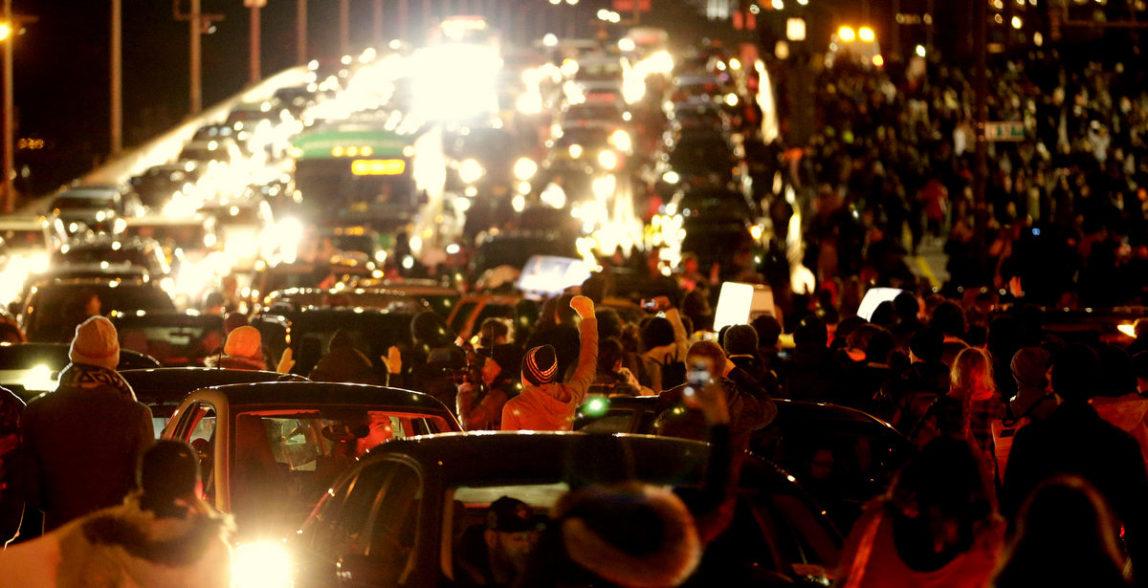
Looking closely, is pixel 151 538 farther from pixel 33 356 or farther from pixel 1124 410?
pixel 33 356

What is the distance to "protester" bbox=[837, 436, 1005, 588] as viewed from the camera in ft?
15.9

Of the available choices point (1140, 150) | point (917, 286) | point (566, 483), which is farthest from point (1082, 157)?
point (566, 483)

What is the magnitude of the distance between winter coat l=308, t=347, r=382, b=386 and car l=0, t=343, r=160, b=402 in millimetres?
2443

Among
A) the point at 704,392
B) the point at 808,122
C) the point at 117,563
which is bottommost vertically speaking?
the point at 117,563

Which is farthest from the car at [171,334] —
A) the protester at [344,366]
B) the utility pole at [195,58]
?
the utility pole at [195,58]

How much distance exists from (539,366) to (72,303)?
1020 centimetres

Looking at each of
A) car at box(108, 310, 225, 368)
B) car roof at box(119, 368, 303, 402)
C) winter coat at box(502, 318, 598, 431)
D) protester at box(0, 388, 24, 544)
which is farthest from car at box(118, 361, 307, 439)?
car at box(108, 310, 225, 368)

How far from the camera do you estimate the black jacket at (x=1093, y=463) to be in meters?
6.07

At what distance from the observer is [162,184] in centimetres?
5466

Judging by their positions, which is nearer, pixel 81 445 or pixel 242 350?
pixel 81 445

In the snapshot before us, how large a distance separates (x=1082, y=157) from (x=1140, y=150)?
6755mm

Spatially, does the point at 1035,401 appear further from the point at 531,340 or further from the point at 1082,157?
the point at 1082,157

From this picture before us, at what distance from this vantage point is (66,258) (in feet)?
88.8

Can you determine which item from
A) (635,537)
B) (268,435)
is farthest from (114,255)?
(635,537)
